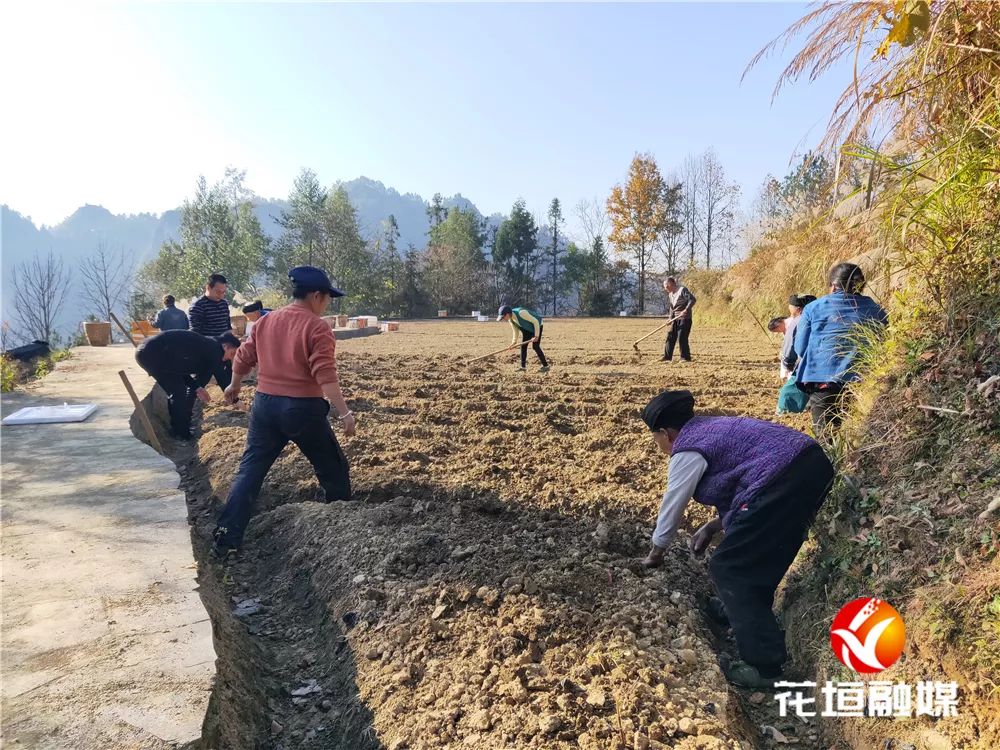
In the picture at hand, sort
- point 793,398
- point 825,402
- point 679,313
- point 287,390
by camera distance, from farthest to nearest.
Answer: point 679,313 < point 793,398 < point 825,402 < point 287,390

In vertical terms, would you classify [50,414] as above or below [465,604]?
above

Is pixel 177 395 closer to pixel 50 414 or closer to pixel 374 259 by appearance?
pixel 50 414

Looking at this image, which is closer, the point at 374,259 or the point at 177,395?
the point at 177,395

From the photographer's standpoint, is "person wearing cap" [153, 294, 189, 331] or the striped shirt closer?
the striped shirt

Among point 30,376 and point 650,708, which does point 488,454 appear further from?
point 30,376

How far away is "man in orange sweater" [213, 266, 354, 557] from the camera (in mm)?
3424

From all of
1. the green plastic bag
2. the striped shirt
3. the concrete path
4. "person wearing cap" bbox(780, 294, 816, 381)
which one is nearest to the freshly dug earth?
the concrete path

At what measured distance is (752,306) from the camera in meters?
17.0

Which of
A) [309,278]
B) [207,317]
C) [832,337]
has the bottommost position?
[832,337]

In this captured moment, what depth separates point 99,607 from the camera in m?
2.40

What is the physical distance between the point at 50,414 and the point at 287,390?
13.0 feet

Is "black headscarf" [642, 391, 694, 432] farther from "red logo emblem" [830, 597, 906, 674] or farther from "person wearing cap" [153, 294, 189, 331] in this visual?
"person wearing cap" [153, 294, 189, 331]

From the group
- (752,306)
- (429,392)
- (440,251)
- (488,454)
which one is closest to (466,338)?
(752,306)

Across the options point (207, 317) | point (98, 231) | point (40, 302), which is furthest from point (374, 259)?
point (98, 231)
